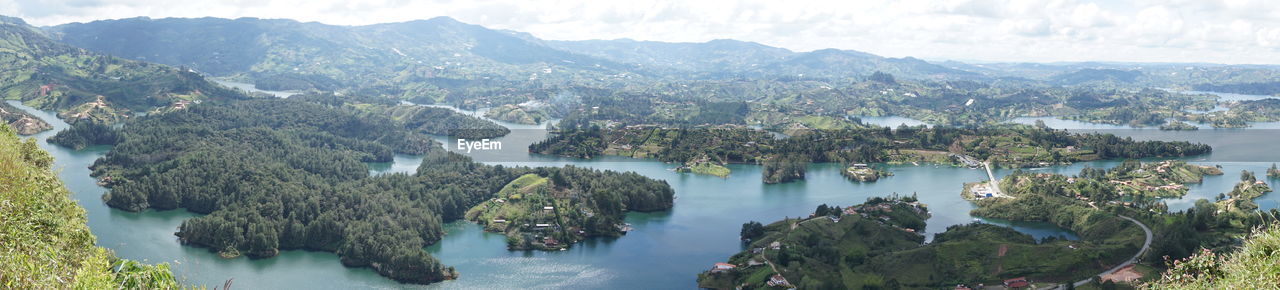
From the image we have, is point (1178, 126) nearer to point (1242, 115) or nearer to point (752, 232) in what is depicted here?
point (1242, 115)

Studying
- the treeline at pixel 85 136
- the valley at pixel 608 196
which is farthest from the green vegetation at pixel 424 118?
the treeline at pixel 85 136

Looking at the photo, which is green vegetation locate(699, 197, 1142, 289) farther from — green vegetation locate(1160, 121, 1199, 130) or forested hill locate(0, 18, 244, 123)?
green vegetation locate(1160, 121, 1199, 130)

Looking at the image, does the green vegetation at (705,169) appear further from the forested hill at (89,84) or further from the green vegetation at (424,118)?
the forested hill at (89,84)

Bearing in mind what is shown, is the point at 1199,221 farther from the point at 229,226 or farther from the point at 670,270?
the point at 229,226

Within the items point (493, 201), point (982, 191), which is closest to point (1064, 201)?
point (982, 191)

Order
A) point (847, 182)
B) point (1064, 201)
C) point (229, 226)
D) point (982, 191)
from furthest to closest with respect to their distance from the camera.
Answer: point (847, 182)
point (982, 191)
point (1064, 201)
point (229, 226)

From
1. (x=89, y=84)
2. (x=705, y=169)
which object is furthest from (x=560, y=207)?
(x=89, y=84)
